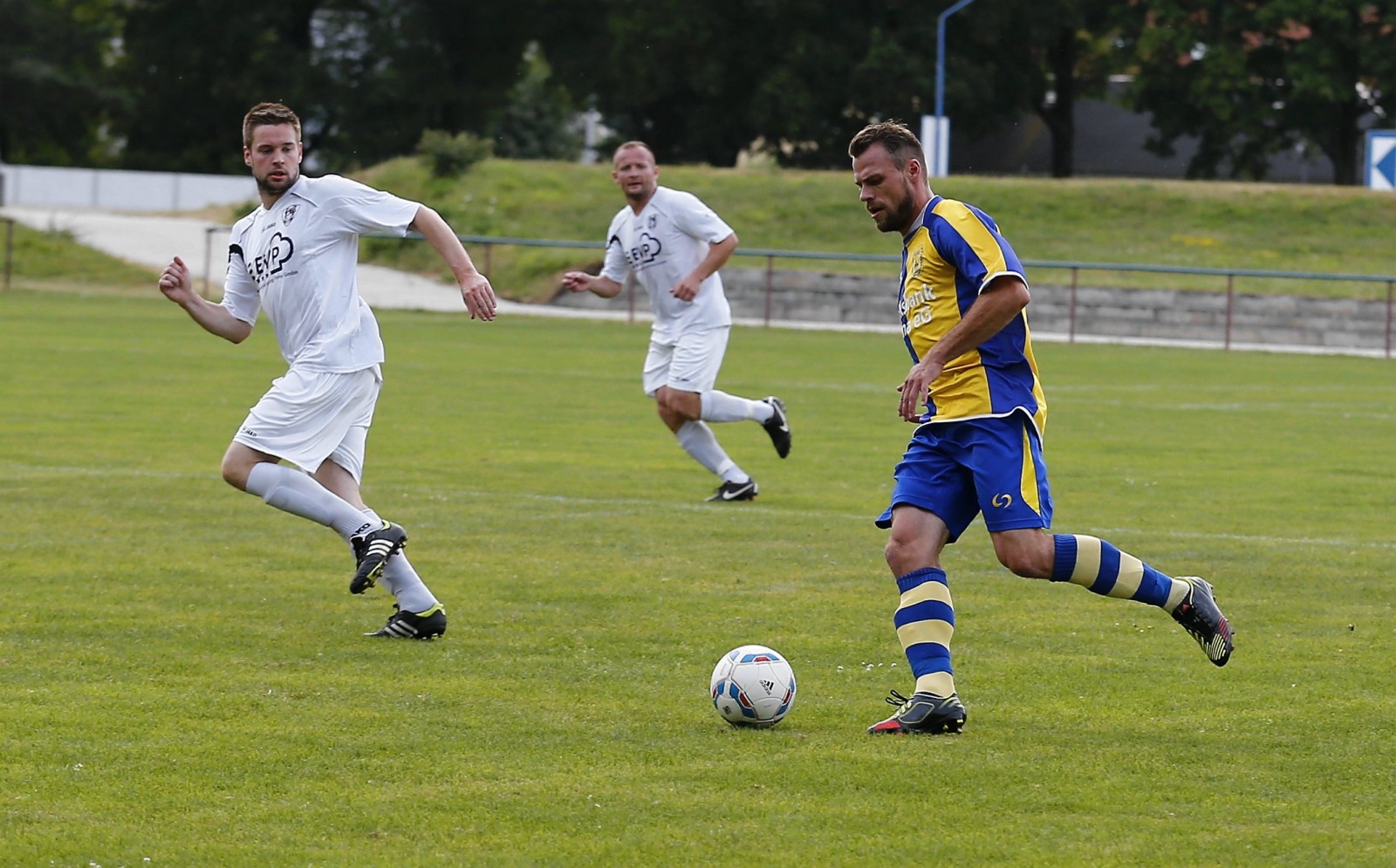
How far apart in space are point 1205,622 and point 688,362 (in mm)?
6185

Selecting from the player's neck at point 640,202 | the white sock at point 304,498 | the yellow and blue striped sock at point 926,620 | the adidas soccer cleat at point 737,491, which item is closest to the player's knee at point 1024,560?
the yellow and blue striped sock at point 926,620

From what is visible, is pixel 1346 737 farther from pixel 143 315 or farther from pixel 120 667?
pixel 143 315

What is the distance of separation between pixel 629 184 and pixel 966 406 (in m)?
6.39

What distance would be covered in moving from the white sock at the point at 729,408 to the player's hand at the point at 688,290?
708 mm

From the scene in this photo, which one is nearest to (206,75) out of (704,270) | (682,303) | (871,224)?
(871,224)

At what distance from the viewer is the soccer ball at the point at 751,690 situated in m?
5.80

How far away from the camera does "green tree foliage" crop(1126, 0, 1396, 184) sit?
2090 inches

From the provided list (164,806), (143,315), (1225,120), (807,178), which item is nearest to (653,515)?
(164,806)

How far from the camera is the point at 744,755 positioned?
5.47 meters

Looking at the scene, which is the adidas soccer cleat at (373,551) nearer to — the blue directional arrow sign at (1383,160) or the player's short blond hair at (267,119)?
the player's short blond hair at (267,119)

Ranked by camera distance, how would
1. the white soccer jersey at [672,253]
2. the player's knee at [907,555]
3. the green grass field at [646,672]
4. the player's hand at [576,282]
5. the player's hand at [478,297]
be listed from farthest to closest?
the white soccer jersey at [672,253], the player's hand at [576,282], the player's hand at [478,297], the player's knee at [907,555], the green grass field at [646,672]

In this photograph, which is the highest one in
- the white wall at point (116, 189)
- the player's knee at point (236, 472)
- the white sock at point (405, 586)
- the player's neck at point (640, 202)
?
the white wall at point (116, 189)

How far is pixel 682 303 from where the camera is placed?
40.5 feet

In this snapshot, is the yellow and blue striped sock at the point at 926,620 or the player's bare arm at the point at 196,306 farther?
the player's bare arm at the point at 196,306
